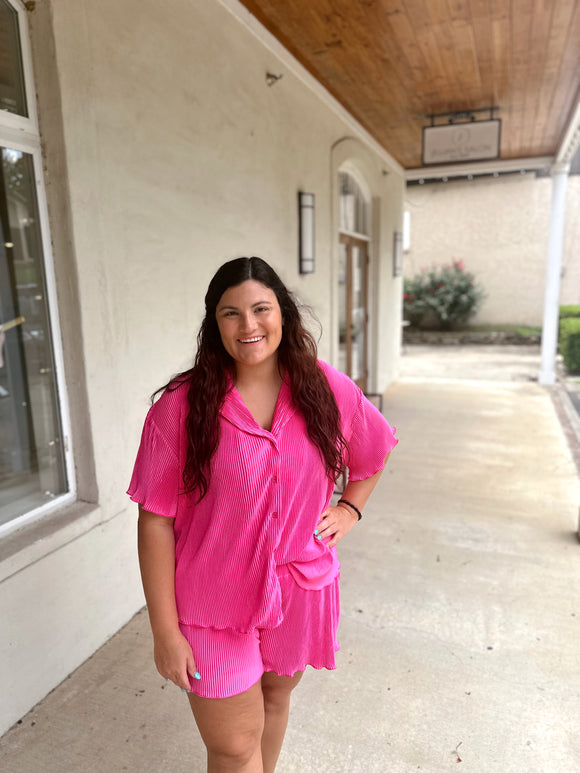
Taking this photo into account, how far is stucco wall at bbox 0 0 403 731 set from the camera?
2131mm

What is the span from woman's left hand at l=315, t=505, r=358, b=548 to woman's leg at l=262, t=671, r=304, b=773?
14.2 inches

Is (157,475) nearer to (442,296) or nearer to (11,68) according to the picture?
(11,68)

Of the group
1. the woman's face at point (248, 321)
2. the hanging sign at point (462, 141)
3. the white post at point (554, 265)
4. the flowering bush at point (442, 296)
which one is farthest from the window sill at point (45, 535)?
the flowering bush at point (442, 296)

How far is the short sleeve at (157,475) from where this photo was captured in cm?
122

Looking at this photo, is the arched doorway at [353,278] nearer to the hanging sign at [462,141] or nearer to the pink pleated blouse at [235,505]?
the hanging sign at [462,141]

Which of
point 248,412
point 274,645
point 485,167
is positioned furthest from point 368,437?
point 485,167

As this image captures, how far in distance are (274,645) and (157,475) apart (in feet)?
1.71

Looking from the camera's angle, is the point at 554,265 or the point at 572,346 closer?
the point at 554,265

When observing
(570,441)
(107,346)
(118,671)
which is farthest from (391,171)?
(118,671)

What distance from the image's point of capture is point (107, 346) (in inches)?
95.0

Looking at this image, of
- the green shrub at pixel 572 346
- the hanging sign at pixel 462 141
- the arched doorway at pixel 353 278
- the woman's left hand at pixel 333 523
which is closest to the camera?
the woman's left hand at pixel 333 523

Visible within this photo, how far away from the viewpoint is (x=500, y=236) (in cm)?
1528

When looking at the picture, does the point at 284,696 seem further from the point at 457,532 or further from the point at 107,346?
the point at 457,532

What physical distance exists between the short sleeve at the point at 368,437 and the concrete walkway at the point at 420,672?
3.71 ft
